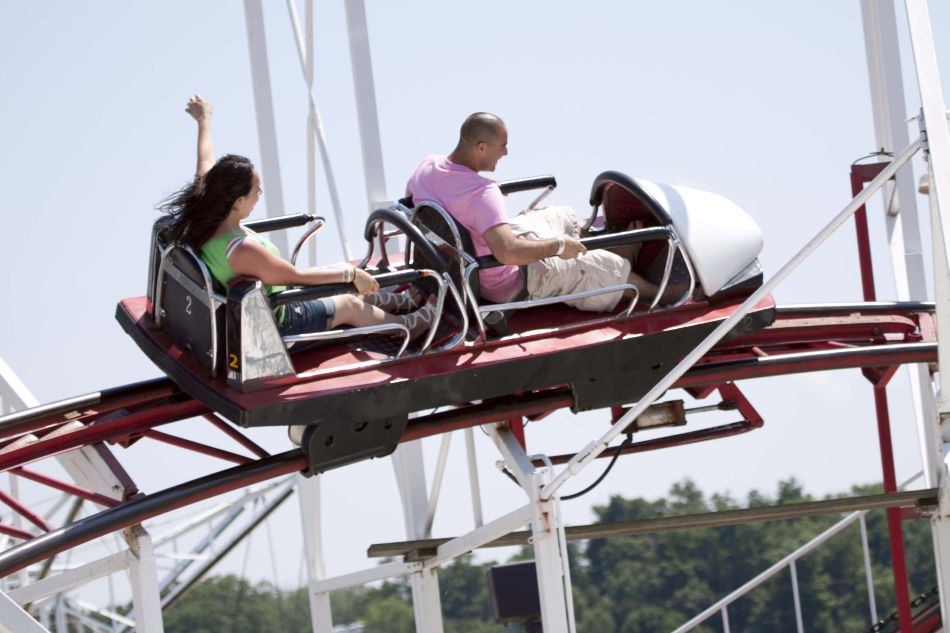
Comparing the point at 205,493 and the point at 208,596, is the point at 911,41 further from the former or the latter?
the point at 208,596

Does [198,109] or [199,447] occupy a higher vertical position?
[198,109]

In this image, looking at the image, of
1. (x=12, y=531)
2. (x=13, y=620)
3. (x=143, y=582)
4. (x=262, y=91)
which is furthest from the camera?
(x=262, y=91)

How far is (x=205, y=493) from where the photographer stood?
6070mm

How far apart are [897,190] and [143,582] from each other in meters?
5.08

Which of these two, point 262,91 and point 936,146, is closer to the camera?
point 936,146

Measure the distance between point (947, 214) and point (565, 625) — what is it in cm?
229

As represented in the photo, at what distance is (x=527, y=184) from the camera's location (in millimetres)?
7441

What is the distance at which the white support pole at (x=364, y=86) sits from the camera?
879 cm

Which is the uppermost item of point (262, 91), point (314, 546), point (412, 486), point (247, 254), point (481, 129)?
point (262, 91)

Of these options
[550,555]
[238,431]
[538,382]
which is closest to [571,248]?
[538,382]

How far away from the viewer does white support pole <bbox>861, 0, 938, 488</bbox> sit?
338 inches

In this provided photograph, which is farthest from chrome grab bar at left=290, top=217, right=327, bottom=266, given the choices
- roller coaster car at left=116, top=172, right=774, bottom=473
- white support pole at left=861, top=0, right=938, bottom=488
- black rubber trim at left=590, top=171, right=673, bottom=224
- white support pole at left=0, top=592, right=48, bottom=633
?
white support pole at left=861, top=0, right=938, bottom=488

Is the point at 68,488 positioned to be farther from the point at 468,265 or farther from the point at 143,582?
the point at 468,265

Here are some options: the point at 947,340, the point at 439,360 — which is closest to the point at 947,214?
the point at 947,340
